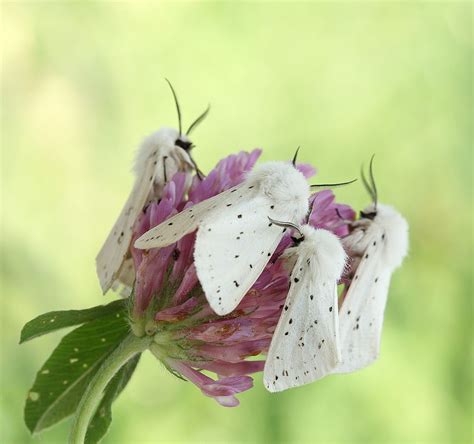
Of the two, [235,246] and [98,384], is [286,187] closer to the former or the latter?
[235,246]

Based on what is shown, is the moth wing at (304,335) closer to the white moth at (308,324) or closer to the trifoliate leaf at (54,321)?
the white moth at (308,324)

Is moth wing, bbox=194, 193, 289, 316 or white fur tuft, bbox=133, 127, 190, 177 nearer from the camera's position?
moth wing, bbox=194, 193, 289, 316

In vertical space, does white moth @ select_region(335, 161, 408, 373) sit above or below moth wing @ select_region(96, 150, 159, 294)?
below

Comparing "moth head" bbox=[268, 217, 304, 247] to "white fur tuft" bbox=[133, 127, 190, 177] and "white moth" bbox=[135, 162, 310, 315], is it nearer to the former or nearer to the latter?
"white moth" bbox=[135, 162, 310, 315]

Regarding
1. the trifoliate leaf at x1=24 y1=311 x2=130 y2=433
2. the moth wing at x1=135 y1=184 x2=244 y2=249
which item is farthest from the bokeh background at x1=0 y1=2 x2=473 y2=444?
the moth wing at x1=135 y1=184 x2=244 y2=249

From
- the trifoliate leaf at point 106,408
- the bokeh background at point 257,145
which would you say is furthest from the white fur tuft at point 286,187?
the bokeh background at point 257,145

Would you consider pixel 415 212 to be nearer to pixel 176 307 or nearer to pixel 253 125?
pixel 253 125

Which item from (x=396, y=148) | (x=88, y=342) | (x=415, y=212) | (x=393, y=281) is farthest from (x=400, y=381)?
(x=88, y=342)
